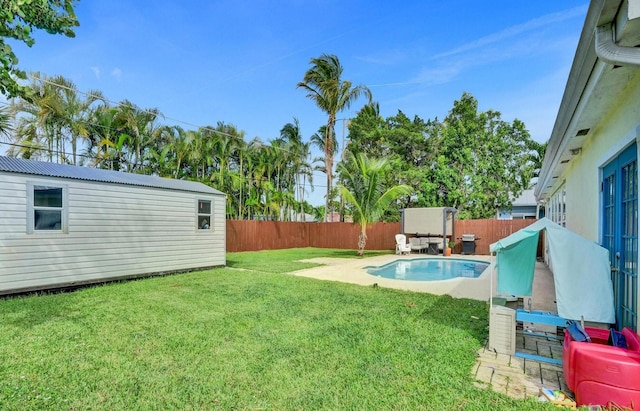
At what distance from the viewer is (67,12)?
3.28m

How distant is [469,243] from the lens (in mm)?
16875

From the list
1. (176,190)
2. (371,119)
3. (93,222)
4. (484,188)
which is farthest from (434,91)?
(93,222)

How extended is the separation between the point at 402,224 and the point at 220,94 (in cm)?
1299

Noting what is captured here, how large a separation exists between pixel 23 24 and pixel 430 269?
42.2 ft

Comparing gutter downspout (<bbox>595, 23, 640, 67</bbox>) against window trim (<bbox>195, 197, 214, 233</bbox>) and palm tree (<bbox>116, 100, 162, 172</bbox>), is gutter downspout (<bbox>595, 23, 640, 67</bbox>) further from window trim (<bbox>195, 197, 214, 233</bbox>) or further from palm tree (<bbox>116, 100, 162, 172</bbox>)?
palm tree (<bbox>116, 100, 162, 172</bbox>)

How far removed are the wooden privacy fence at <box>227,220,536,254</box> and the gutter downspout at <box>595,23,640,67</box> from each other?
13.4m

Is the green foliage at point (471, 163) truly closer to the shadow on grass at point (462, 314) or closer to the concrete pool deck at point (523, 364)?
the concrete pool deck at point (523, 364)

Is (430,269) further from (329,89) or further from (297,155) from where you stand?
(329,89)

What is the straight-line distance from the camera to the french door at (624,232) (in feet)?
10.7

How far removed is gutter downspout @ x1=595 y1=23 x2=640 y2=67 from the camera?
2486 millimetres

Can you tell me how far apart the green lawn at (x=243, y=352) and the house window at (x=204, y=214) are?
4.20 metres

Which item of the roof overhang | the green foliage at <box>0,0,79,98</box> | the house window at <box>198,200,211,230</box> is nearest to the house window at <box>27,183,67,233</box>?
the house window at <box>198,200,211,230</box>

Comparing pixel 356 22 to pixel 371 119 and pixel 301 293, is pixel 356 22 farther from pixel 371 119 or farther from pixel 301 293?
pixel 301 293

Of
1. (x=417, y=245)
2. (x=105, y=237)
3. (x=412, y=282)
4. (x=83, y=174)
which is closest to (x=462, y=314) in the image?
(x=412, y=282)
